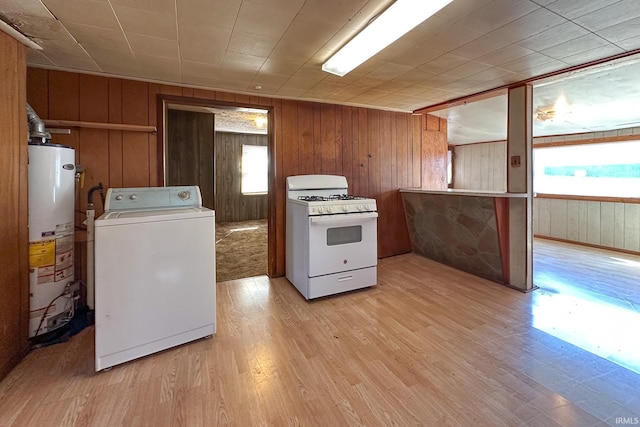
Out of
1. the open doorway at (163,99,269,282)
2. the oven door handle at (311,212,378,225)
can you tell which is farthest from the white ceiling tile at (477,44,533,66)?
the open doorway at (163,99,269,282)

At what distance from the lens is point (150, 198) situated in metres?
2.29

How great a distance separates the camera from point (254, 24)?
5.98ft

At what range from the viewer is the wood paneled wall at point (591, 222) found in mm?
4559

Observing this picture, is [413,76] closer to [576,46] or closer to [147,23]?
[576,46]

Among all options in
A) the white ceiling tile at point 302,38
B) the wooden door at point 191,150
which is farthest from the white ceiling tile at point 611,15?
the wooden door at point 191,150

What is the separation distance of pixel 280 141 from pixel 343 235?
55.3 inches

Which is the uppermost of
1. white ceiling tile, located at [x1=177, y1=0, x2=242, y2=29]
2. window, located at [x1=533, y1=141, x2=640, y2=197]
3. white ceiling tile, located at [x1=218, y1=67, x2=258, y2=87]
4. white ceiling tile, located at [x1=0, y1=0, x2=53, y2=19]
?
white ceiling tile, located at [x1=218, y1=67, x2=258, y2=87]

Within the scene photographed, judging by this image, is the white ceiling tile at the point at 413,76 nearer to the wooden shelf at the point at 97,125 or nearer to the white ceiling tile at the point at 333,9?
the white ceiling tile at the point at 333,9

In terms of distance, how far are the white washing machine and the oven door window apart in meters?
1.18

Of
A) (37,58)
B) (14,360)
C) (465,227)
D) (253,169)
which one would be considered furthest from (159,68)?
(253,169)

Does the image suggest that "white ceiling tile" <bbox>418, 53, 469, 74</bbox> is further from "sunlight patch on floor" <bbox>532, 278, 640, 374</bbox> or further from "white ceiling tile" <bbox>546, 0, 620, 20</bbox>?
"sunlight patch on floor" <bbox>532, 278, 640, 374</bbox>

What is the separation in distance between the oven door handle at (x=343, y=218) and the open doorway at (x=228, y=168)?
47.3 inches

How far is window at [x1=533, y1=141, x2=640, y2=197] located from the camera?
15.4 feet

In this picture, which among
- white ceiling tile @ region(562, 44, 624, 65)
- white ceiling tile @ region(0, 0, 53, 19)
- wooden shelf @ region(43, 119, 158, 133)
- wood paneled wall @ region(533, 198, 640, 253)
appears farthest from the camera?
wood paneled wall @ region(533, 198, 640, 253)
